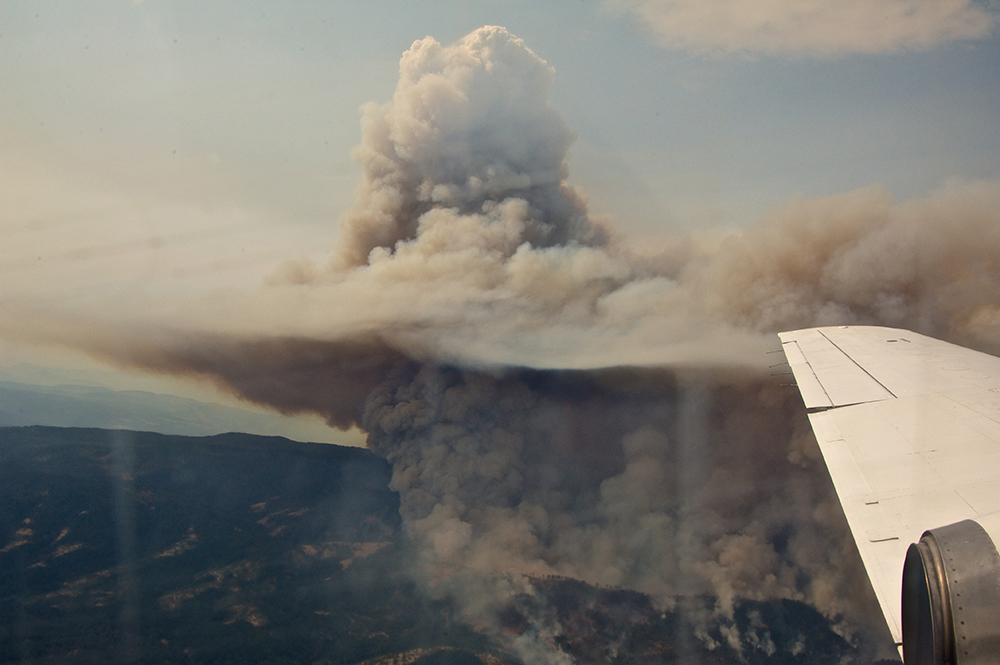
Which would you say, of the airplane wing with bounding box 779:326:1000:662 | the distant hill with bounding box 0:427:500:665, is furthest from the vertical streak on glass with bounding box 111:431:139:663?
the airplane wing with bounding box 779:326:1000:662

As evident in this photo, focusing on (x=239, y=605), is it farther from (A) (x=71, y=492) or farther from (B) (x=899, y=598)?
(B) (x=899, y=598)

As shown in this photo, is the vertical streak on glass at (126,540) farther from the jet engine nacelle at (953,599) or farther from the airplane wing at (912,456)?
the jet engine nacelle at (953,599)

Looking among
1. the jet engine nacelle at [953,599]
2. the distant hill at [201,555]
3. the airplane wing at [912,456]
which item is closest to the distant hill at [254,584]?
the distant hill at [201,555]

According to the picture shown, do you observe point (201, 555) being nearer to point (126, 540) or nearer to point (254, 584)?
point (254, 584)

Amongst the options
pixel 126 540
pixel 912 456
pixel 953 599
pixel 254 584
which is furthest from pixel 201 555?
→ pixel 953 599

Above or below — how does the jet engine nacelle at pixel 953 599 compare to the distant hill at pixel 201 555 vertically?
above

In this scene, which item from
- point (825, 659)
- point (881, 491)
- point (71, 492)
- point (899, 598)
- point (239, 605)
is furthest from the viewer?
point (71, 492)

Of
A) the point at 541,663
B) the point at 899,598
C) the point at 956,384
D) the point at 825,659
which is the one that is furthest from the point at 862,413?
the point at 825,659
